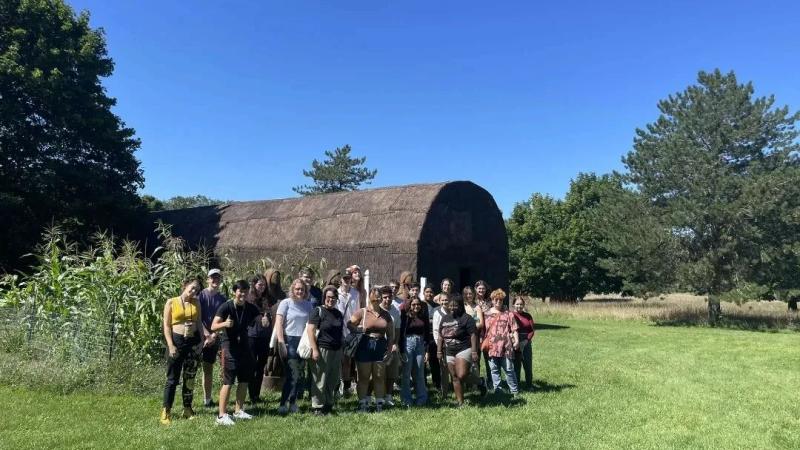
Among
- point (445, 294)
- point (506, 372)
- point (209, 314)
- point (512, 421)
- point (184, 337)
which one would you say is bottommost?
point (512, 421)

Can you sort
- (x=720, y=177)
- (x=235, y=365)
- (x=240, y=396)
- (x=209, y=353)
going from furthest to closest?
(x=720, y=177) → (x=209, y=353) → (x=240, y=396) → (x=235, y=365)

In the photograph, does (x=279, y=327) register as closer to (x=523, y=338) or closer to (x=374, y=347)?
(x=374, y=347)

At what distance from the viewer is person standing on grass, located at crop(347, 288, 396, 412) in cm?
704

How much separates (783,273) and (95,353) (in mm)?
25445

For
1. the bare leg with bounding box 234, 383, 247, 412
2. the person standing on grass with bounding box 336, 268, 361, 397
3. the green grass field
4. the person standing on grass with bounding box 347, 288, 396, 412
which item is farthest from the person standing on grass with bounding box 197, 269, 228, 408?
the person standing on grass with bounding box 347, 288, 396, 412

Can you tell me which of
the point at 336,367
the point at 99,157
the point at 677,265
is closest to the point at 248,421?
the point at 336,367

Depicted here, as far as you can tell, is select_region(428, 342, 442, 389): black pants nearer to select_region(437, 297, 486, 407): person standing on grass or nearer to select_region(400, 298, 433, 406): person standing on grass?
select_region(400, 298, 433, 406): person standing on grass

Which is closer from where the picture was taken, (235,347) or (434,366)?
(235,347)

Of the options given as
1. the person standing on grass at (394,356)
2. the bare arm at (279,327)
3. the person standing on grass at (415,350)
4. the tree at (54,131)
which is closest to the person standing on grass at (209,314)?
the bare arm at (279,327)

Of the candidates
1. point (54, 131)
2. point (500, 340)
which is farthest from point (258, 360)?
point (54, 131)

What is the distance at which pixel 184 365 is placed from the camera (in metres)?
6.63

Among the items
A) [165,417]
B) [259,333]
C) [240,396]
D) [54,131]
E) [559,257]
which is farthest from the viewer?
[559,257]

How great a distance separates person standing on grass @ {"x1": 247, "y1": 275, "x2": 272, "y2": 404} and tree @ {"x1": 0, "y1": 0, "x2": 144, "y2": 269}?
12195 millimetres

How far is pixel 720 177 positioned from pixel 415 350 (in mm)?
20462
